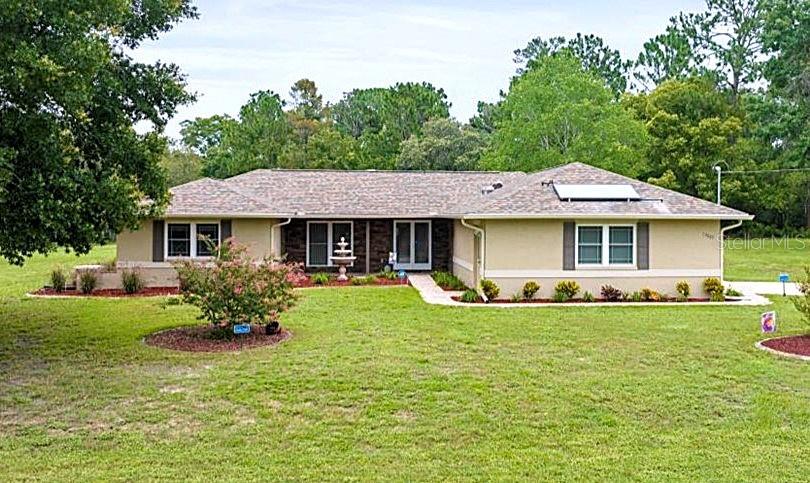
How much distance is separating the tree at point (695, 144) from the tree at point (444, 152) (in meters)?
10.5

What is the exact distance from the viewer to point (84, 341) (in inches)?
472

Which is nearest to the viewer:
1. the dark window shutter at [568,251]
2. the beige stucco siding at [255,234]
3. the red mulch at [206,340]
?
the red mulch at [206,340]

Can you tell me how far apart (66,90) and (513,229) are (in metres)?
10.8

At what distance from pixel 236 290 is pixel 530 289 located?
792 centimetres

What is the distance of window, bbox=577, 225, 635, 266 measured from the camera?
58.1ft

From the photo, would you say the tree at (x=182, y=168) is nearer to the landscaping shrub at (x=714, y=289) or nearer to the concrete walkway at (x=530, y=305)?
the concrete walkway at (x=530, y=305)

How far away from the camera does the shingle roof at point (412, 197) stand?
17.7 metres

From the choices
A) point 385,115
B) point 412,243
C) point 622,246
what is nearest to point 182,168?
point 385,115

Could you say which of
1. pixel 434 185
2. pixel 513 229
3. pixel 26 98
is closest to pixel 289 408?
pixel 26 98

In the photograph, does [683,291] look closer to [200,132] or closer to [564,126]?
[564,126]

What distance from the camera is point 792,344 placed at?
11.5 metres

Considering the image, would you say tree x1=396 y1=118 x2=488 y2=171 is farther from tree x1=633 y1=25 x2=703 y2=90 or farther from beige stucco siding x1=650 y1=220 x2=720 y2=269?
beige stucco siding x1=650 y1=220 x2=720 y2=269

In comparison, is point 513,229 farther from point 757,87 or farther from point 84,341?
point 757,87

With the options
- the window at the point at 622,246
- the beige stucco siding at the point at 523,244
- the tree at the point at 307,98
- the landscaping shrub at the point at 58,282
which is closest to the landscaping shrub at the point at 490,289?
the beige stucco siding at the point at 523,244
